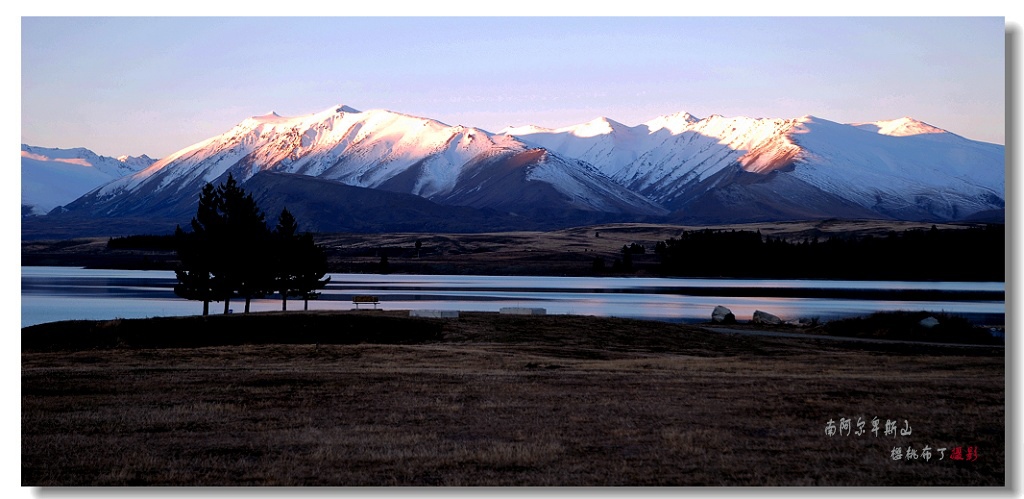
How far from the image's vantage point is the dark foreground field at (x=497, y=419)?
63.9 ft

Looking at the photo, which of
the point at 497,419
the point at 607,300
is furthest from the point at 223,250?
the point at 497,419

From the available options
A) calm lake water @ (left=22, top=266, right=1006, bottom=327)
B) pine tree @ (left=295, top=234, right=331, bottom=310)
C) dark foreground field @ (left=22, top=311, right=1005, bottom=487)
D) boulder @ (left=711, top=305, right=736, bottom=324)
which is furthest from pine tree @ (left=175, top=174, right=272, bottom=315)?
dark foreground field @ (left=22, top=311, right=1005, bottom=487)

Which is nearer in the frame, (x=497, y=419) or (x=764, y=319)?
(x=497, y=419)

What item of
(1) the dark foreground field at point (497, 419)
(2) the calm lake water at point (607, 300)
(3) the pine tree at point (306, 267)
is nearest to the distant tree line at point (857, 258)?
(2) the calm lake water at point (607, 300)

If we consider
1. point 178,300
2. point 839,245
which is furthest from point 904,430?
point 839,245

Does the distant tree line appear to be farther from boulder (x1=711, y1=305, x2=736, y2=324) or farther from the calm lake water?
boulder (x1=711, y1=305, x2=736, y2=324)

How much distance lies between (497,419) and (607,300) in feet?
282

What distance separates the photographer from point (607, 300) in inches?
4309

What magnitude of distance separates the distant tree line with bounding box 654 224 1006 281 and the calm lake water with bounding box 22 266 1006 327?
12.9ft

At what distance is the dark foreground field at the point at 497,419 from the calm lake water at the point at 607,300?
Result: 145 feet

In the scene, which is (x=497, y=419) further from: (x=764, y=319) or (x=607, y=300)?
(x=607, y=300)

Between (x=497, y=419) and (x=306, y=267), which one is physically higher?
(x=306, y=267)

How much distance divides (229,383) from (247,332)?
23716 millimetres

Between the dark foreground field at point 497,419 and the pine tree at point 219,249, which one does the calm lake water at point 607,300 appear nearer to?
the pine tree at point 219,249
